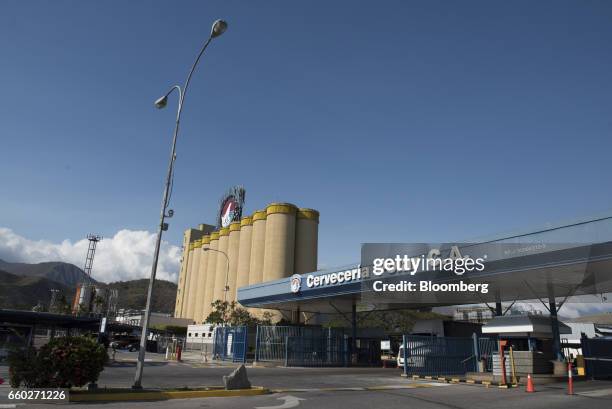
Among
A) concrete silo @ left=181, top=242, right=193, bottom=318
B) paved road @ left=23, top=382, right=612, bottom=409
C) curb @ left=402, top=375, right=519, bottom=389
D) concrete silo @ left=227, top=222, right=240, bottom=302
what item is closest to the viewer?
paved road @ left=23, top=382, right=612, bottom=409

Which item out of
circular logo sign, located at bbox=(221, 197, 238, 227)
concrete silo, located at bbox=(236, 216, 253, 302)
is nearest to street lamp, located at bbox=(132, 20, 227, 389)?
concrete silo, located at bbox=(236, 216, 253, 302)

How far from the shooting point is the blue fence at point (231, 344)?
3488cm

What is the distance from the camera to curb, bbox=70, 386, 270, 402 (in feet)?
39.7

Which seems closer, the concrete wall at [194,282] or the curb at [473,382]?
the curb at [473,382]

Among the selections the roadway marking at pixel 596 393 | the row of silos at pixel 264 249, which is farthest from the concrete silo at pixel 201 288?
the roadway marking at pixel 596 393

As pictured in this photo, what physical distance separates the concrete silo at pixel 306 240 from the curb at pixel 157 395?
52732 millimetres

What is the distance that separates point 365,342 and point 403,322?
67347mm

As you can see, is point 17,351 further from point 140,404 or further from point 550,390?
point 550,390

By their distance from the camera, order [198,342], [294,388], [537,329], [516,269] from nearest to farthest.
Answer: [294,388] → [516,269] → [537,329] → [198,342]

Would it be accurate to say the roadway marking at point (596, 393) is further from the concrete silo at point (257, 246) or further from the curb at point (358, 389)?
the concrete silo at point (257, 246)

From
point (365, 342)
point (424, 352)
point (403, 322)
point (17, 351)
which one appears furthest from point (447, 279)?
point (403, 322)

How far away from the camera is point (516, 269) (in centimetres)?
2286

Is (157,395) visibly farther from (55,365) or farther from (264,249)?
(264,249)

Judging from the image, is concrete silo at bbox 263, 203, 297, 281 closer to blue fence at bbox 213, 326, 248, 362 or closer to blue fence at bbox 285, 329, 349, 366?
blue fence at bbox 213, 326, 248, 362
